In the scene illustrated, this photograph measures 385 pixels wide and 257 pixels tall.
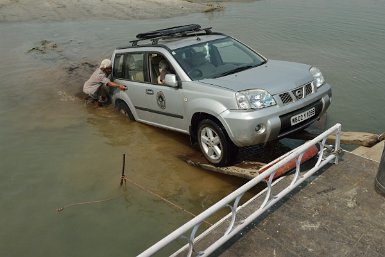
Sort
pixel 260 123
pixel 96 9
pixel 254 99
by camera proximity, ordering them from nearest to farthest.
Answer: pixel 260 123, pixel 254 99, pixel 96 9

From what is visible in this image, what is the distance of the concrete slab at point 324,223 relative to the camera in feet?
13.4

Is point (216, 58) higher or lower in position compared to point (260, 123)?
higher

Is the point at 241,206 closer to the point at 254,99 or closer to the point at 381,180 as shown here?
the point at 254,99

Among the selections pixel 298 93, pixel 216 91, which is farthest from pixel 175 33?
pixel 298 93

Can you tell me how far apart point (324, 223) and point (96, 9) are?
19.7 metres

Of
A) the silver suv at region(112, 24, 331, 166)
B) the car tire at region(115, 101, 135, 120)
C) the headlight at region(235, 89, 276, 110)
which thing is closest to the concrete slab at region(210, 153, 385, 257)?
the silver suv at region(112, 24, 331, 166)

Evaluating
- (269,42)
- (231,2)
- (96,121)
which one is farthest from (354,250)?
(231,2)

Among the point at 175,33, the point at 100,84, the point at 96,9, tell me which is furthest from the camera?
the point at 96,9

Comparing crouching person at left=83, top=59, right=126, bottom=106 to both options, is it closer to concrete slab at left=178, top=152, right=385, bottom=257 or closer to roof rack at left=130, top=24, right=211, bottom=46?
roof rack at left=130, top=24, right=211, bottom=46

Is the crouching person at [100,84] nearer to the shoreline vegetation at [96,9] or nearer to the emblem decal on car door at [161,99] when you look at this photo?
the emblem decal on car door at [161,99]

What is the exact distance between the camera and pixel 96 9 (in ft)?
70.7

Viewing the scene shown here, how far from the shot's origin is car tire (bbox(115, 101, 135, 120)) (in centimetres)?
846

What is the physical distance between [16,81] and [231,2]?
15201mm

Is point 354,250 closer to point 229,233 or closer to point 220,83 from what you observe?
point 229,233
